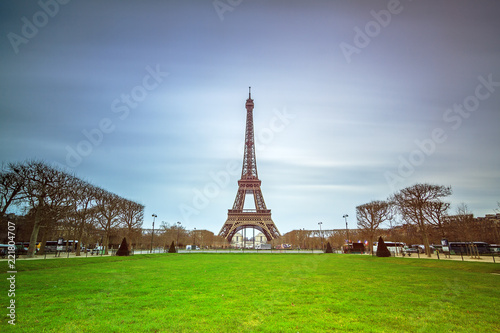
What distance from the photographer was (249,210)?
72.9 m

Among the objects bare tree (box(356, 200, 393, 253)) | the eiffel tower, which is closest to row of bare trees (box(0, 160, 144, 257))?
the eiffel tower

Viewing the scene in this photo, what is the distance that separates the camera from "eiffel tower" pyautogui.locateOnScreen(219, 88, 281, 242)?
6700cm

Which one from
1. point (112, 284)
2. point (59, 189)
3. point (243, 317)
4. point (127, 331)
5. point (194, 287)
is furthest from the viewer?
point (59, 189)

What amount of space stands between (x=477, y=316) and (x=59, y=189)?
126 ft

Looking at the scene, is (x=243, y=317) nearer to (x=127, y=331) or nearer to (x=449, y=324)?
(x=127, y=331)

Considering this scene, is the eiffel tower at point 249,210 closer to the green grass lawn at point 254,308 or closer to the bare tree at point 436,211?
the bare tree at point 436,211

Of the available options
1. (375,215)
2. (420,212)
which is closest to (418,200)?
(420,212)

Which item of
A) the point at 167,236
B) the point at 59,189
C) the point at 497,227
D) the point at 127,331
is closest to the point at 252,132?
the point at 167,236

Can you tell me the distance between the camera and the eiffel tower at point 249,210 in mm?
67000

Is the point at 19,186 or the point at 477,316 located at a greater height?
the point at 19,186

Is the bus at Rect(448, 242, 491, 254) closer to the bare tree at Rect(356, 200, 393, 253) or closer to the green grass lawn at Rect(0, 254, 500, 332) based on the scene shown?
the bare tree at Rect(356, 200, 393, 253)

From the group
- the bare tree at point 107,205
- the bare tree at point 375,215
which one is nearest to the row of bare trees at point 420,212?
the bare tree at point 375,215

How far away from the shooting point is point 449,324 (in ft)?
19.5

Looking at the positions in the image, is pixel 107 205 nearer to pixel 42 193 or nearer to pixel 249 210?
pixel 42 193
